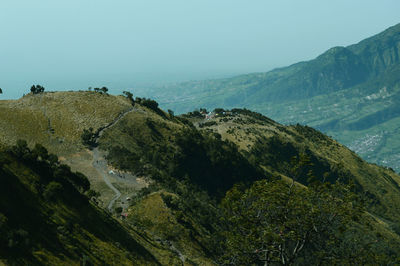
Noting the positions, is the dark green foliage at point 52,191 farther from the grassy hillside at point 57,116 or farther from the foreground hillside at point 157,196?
the grassy hillside at point 57,116

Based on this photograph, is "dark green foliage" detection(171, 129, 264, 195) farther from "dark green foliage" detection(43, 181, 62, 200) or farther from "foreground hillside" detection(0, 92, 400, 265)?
"dark green foliage" detection(43, 181, 62, 200)

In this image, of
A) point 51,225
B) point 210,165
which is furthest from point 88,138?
point 51,225

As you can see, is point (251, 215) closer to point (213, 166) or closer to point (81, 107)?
point (213, 166)

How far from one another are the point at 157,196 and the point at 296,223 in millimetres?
52141

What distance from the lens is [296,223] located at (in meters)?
32.8

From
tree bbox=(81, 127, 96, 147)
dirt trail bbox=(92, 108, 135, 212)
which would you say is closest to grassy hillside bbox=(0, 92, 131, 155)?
tree bbox=(81, 127, 96, 147)

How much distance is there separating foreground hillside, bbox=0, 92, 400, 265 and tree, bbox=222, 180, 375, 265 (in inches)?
5.5

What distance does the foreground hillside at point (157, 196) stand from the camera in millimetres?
33350

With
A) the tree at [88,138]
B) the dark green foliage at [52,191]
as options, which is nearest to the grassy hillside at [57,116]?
the tree at [88,138]

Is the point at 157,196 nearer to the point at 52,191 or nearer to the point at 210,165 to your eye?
the point at 52,191

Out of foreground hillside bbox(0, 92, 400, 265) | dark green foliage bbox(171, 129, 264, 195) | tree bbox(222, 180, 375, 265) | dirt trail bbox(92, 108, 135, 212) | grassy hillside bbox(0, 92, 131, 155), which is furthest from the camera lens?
dark green foliage bbox(171, 129, 264, 195)

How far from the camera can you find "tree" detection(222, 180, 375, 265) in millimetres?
32125

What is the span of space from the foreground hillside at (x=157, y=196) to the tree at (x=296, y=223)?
0.45ft

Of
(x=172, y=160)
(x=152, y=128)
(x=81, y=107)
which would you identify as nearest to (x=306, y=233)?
(x=172, y=160)
